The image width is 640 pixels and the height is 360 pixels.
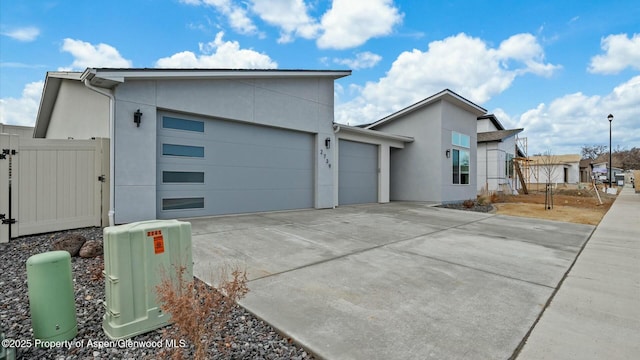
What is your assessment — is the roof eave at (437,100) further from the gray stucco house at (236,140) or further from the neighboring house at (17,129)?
the neighboring house at (17,129)

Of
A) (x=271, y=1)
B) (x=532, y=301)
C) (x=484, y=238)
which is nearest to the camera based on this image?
(x=532, y=301)

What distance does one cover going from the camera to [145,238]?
8.27 feet

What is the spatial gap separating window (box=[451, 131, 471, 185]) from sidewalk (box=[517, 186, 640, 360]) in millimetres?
9519

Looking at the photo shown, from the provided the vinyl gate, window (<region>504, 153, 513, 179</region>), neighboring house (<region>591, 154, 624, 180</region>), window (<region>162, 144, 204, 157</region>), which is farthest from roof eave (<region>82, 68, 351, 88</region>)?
neighboring house (<region>591, 154, 624, 180</region>)

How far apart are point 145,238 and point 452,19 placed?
1321 cm

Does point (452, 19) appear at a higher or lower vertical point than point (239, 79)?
higher

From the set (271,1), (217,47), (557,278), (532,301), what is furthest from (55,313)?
(217,47)

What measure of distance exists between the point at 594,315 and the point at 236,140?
8318 millimetres

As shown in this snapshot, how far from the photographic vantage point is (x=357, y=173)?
12.7 m

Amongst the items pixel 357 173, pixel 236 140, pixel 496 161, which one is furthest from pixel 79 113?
pixel 496 161

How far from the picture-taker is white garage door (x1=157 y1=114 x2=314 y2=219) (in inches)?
298

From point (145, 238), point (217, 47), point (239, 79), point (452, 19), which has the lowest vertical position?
point (145, 238)

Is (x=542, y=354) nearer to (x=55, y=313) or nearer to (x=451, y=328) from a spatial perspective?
(x=451, y=328)

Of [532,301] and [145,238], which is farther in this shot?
[532,301]
